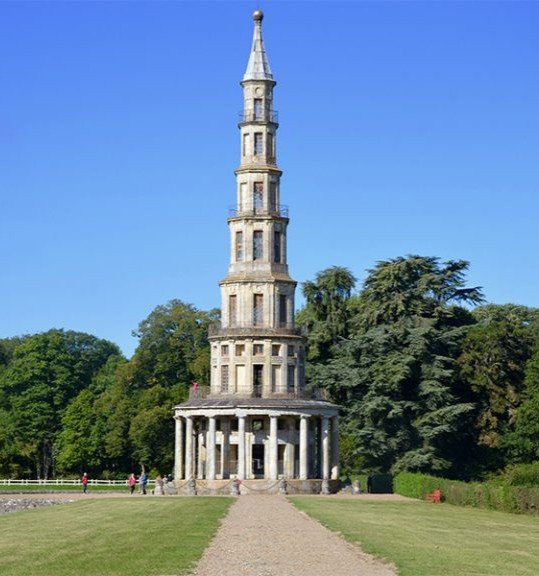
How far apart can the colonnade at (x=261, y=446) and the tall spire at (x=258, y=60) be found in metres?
25.9

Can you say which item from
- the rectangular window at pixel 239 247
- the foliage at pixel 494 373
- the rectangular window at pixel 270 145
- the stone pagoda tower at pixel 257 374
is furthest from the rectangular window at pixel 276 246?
the foliage at pixel 494 373

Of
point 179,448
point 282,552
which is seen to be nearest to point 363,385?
point 179,448

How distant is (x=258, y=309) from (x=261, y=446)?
9.88m

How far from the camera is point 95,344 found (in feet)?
513

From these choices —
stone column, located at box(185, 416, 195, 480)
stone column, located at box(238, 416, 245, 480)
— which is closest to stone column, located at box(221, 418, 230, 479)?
stone column, located at box(238, 416, 245, 480)

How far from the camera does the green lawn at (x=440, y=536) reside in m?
32.7

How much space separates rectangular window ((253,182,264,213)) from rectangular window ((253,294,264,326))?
7.05 m

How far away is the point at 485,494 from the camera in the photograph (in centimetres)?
6234

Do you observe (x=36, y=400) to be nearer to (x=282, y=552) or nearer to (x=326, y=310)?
(x=326, y=310)

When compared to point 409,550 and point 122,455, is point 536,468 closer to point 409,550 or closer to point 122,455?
point 409,550

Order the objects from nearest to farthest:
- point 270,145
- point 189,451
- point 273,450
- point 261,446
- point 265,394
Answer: point 273,450 → point 261,446 → point 265,394 → point 189,451 → point 270,145

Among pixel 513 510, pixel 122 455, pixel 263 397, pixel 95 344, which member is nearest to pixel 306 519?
pixel 513 510

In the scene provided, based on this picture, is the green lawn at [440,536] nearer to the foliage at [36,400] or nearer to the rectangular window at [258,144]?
the rectangular window at [258,144]

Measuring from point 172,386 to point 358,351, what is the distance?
78.1 feet
